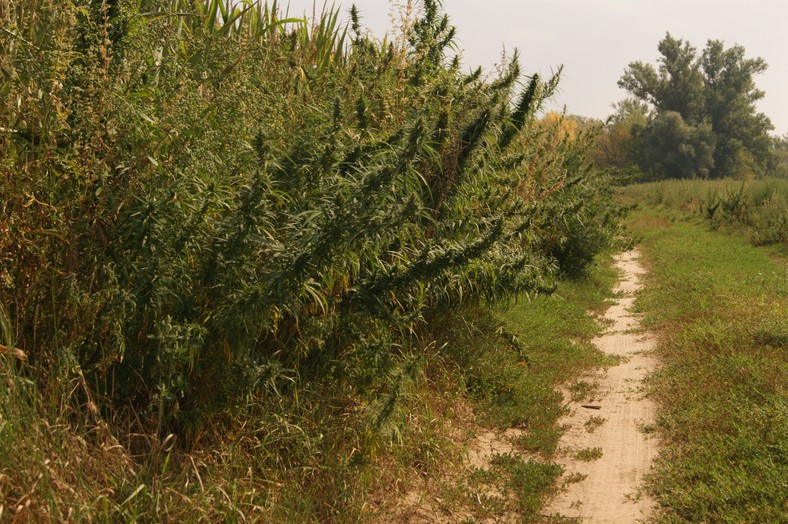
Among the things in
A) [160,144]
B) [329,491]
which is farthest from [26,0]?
[329,491]

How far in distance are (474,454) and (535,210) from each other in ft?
9.30

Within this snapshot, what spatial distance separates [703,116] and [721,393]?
5592 cm

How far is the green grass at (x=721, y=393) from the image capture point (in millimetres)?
4578

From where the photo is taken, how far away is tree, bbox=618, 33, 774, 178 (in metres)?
54.1

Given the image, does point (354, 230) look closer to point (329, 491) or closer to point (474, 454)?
point (329, 491)

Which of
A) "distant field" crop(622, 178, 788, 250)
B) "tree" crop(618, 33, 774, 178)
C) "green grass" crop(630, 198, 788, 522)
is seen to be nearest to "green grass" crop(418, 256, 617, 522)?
"green grass" crop(630, 198, 788, 522)

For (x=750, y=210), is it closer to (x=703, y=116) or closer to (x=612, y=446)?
(x=612, y=446)

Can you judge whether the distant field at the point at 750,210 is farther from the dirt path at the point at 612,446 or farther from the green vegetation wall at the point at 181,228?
the green vegetation wall at the point at 181,228

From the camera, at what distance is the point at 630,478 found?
5.07 meters

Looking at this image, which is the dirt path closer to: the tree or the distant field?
the distant field

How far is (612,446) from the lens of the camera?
565cm

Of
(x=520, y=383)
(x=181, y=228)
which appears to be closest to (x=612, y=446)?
(x=520, y=383)

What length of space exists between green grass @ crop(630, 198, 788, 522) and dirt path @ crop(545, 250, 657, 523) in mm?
144

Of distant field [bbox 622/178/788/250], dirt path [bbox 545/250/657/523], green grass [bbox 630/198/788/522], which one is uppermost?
distant field [bbox 622/178/788/250]
